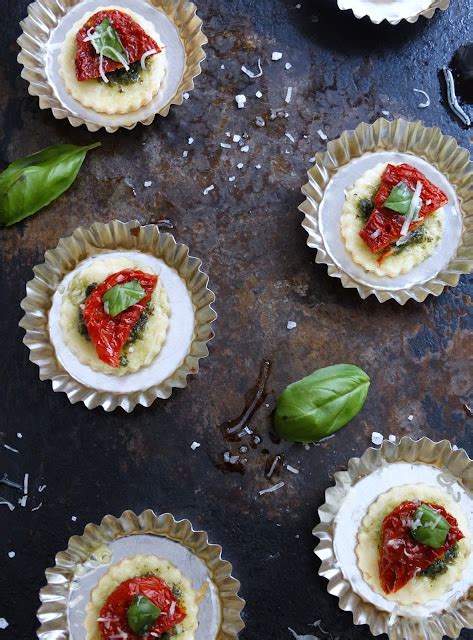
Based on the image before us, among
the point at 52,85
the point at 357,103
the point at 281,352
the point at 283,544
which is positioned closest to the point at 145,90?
the point at 52,85

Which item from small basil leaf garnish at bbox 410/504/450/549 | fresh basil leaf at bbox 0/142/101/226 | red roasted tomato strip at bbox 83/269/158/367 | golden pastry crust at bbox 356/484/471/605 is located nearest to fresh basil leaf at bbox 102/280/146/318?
red roasted tomato strip at bbox 83/269/158/367

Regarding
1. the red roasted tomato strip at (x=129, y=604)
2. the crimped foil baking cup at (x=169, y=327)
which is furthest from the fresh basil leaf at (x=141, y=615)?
the crimped foil baking cup at (x=169, y=327)

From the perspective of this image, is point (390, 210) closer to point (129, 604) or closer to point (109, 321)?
point (109, 321)

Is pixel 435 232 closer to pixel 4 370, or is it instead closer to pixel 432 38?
pixel 432 38

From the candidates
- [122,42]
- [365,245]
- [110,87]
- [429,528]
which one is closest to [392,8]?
[365,245]

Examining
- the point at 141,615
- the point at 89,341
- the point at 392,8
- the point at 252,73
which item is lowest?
the point at 141,615

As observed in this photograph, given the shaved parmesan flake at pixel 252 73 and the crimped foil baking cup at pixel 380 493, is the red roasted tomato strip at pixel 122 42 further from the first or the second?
the crimped foil baking cup at pixel 380 493
